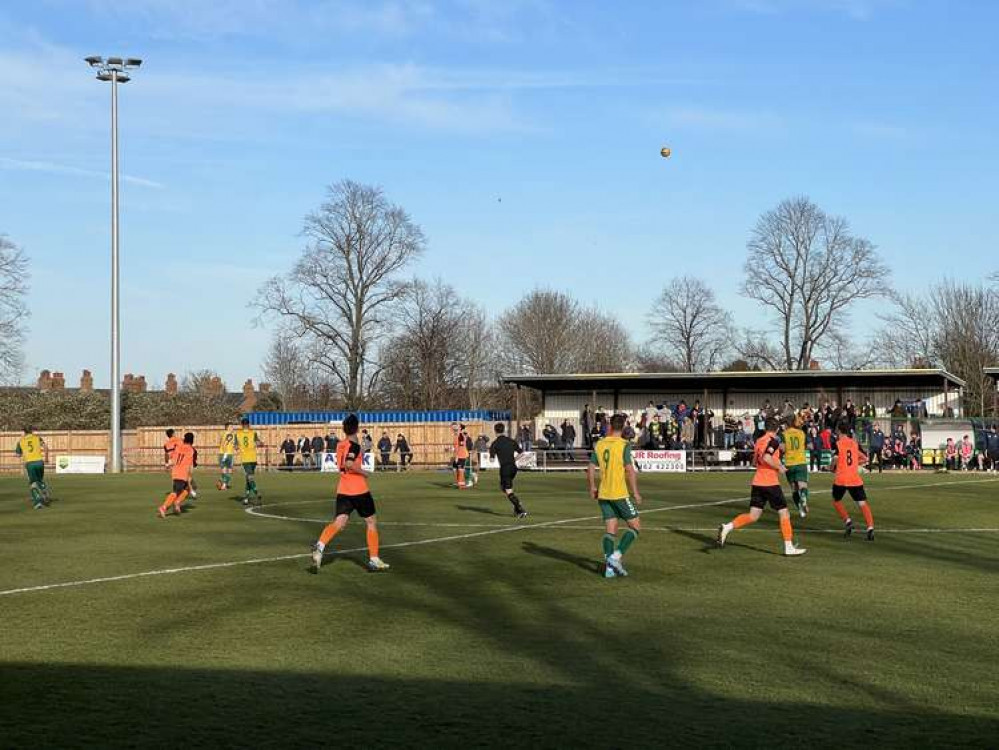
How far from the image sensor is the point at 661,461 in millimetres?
49812

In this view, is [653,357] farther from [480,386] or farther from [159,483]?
[159,483]

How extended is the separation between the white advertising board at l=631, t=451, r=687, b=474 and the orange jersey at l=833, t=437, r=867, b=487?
29.0 m

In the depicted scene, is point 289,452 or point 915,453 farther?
point 289,452

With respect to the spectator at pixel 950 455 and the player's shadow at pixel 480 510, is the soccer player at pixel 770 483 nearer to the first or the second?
the player's shadow at pixel 480 510

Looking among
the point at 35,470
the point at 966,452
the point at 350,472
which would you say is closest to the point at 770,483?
the point at 350,472

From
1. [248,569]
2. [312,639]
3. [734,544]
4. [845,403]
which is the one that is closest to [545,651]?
[312,639]

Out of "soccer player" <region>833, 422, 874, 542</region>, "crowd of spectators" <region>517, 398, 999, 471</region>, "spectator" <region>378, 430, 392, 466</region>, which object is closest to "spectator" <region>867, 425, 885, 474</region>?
"crowd of spectators" <region>517, 398, 999, 471</region>

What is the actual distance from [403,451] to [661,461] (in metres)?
12.9

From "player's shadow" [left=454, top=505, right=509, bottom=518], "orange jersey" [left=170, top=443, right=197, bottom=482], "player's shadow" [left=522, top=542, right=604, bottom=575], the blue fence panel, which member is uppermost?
the blue fence panel

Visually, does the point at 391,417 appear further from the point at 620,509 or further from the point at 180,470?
the point at 620,509

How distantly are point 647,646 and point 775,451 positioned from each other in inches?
304

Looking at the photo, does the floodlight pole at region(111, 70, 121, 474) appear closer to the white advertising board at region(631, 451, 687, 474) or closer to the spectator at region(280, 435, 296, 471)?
the spectator at region(280, 435, 296, 471)

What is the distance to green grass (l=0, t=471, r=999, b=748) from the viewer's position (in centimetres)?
790

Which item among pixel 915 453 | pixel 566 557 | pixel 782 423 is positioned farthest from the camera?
pixel 915 453
